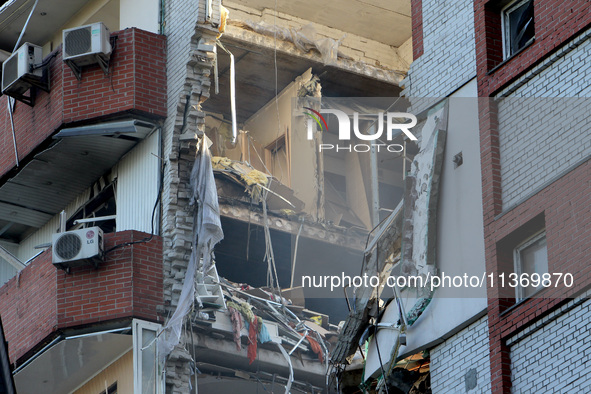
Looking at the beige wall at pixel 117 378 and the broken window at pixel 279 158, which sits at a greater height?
the broken window at pixel 279 158

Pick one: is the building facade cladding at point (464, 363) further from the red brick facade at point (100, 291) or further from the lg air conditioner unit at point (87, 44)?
the lg air conditioner unit at point (87, 44)

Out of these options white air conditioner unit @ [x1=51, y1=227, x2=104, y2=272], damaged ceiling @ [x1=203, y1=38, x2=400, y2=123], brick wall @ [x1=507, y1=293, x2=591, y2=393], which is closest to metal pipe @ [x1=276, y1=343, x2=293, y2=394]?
white air conditioner unit @ [x1=51, y1=227, x2=104, y2=272]

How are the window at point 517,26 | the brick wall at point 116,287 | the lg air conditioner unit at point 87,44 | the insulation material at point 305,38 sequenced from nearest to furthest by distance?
the window at point 517,26, the brick wall at point 116,287, the lg air conditioner unit at point 87,44, the insulation material at point 305,38

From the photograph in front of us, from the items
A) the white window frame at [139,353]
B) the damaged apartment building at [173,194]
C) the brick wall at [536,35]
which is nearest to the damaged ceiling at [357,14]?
the damaged apartment building at [173,194]

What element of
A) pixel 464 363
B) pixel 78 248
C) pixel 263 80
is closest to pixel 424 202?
pixel 464 363

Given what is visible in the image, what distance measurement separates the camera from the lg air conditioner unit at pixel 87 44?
76.6 ft

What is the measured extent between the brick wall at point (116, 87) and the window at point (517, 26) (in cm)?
739

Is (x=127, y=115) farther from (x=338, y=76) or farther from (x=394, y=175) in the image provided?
(x=394, y=175)

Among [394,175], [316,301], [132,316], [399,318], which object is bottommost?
[399,318]

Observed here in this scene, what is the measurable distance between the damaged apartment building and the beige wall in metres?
0.04

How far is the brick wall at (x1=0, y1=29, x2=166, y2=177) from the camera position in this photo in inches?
925

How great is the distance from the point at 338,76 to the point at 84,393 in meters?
11.2

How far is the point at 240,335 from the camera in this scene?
24.1 meters

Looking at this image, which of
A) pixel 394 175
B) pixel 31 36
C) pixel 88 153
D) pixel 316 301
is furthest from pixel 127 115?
pixel 394 175
